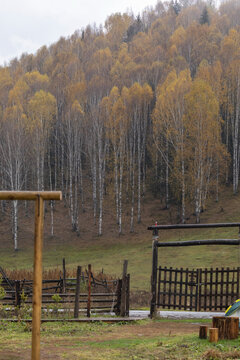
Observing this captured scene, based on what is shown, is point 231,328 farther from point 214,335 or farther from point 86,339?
point 86,339

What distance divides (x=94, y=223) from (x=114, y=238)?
4.06m

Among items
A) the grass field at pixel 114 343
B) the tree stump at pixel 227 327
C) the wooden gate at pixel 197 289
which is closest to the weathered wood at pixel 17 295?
the grass field at pixel 114 343

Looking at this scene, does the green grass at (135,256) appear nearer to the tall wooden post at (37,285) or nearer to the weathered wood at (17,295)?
the weathered wood at (17,295)

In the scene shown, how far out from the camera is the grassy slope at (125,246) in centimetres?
2347

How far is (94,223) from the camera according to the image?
3678 cm

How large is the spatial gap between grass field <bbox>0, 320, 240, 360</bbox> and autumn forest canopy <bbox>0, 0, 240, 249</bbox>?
73.2 feet

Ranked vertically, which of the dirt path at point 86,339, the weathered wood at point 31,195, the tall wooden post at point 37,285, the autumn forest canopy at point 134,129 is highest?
the autumn forest canopy at point 134,129

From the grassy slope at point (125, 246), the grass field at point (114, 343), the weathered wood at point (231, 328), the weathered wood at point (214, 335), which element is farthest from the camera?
the grassy slope at point (125, 246)

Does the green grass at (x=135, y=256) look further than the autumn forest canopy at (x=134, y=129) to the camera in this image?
No

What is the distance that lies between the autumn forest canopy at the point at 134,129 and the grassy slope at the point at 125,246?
894 millimetres

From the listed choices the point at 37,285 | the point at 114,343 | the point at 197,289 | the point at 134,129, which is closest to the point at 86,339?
the point at 114,343

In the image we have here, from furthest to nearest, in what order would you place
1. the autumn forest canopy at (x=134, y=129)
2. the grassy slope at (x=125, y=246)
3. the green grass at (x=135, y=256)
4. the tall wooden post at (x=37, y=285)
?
the autumn forest canopy at (x=134, y=129), the grassy slope at (x=125, y=246), the green grass at (x=135, y=256), the tall wooden post at (x=37, y=285)

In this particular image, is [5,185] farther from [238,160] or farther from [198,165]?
[238,160]

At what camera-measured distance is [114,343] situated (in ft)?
26.1
